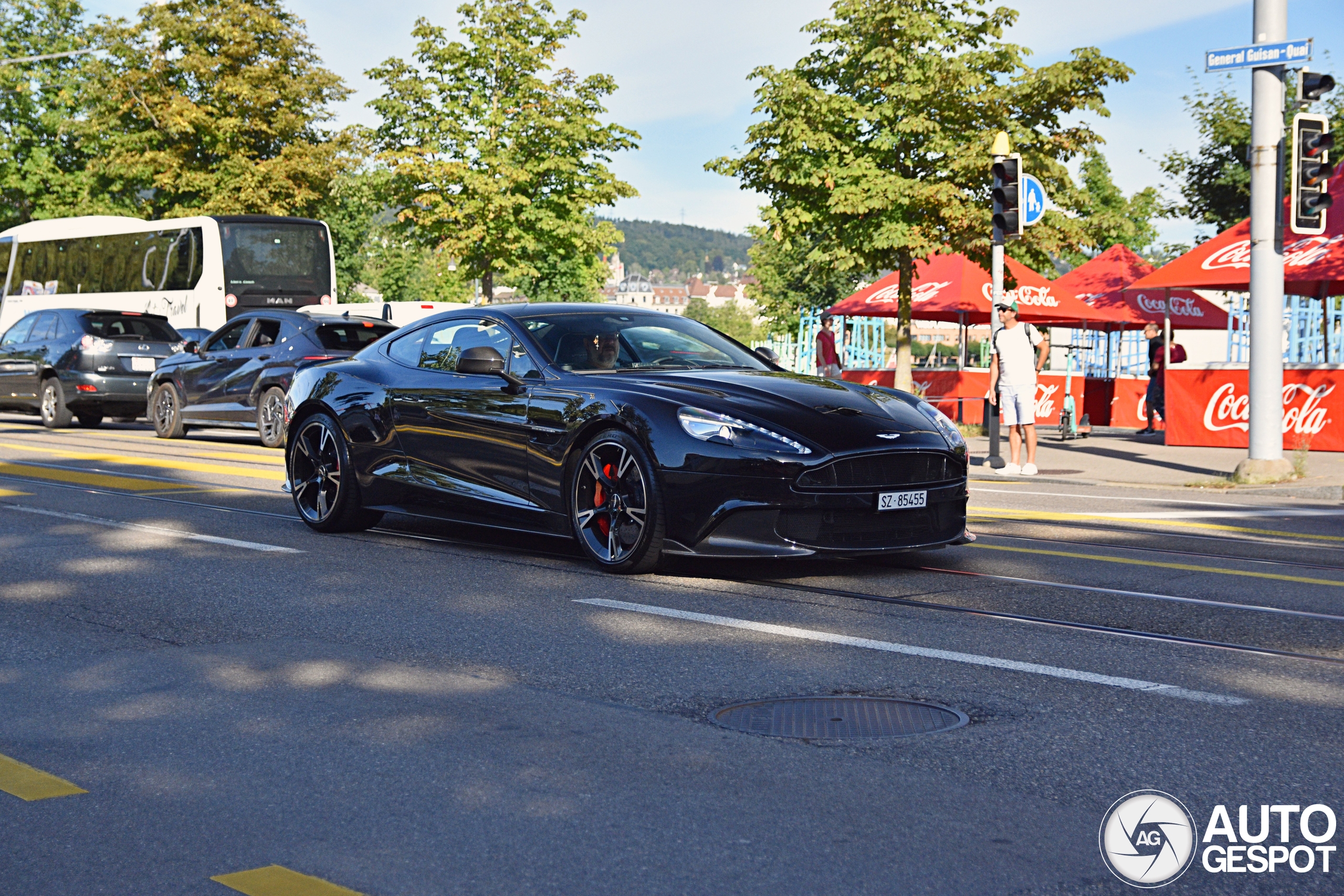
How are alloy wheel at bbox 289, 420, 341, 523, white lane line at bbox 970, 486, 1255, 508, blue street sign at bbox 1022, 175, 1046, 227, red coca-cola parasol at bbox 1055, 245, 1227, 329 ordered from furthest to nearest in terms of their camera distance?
red coca-cola parasol at bbox 1055, 245, 1227, 329, blue street sign at bbox 1022, 175, 1046, 227, white lane line at bbox 970, 486, 1255, 508, alloy wheel at bbox 289, 420, 341, 523

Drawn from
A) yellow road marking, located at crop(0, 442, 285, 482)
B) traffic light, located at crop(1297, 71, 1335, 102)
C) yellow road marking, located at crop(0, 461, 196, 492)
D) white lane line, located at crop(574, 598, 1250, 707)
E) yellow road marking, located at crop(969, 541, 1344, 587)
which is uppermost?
traffic light, located at crop(1297, 71, 1335, 102)

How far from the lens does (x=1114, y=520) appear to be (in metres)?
10.8

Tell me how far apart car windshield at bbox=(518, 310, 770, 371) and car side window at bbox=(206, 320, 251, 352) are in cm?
1083

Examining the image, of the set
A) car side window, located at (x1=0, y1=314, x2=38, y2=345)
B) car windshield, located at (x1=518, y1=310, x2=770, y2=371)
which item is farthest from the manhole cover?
car side window, located at (x1=0, y1=314, x2=38, y2=345)

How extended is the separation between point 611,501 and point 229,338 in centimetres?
1238

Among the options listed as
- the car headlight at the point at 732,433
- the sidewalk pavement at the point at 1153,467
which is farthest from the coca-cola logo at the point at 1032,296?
the car headlight at the point at 732,433

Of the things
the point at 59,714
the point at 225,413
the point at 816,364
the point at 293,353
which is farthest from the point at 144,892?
the point at 816,364

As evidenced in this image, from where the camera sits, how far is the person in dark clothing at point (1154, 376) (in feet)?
76.4

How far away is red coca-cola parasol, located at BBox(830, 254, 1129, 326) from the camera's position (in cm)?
2664

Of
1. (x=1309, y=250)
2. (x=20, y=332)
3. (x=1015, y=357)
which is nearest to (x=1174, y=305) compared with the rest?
(x=1309, y=250)

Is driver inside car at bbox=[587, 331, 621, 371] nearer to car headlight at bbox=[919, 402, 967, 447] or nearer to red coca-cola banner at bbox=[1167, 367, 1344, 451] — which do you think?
car headlight at bbox=[919, 402, 967, 447]

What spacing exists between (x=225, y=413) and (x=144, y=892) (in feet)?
52.3

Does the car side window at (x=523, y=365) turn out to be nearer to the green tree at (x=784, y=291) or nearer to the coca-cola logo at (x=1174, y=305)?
the coca-cola logo at (x=1174, y=305)

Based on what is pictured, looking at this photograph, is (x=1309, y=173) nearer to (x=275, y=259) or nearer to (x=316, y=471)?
(x=316, y=471)
